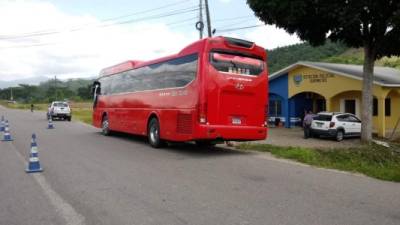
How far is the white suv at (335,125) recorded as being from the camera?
1010 inches

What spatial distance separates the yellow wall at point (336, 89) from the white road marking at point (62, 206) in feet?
73.7

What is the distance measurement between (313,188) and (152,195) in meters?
3.11

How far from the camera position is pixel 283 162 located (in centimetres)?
1338

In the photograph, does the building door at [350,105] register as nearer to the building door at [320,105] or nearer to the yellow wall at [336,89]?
the yellow wall at [336,89]

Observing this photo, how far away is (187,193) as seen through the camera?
28.0 feet

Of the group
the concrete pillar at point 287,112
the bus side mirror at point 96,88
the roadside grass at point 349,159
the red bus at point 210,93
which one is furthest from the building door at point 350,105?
the red bus at point 210,93

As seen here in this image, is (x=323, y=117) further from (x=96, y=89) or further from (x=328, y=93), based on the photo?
(x=96, y=89)

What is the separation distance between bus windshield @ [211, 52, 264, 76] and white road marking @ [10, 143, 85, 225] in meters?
6.56

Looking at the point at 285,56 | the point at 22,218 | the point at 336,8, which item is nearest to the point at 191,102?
the point at 22,218

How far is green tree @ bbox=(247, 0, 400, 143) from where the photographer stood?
20.7 meters

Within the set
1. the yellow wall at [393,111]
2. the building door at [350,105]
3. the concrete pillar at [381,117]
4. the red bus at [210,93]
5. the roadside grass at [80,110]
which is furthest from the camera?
the roadside grass at [80,110]

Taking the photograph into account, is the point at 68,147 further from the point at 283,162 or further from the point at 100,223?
the point at 100,223

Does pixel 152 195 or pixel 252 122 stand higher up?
pixel 252 122

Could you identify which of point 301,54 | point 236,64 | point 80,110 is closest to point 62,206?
point 236,64
